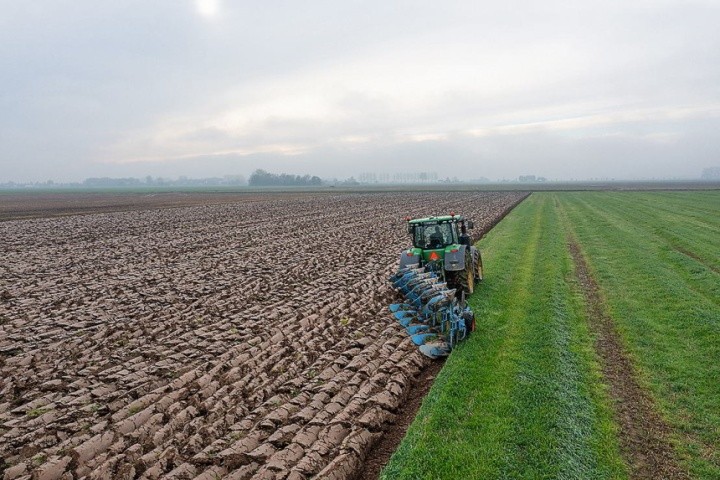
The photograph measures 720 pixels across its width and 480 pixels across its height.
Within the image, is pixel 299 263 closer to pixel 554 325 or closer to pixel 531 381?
pixel 554 325

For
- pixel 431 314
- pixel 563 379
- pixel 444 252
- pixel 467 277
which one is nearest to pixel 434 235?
pixel 444 252

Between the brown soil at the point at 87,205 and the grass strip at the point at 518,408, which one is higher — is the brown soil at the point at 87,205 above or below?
above

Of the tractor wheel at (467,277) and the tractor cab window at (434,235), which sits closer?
the tractor wheel at (467,277)

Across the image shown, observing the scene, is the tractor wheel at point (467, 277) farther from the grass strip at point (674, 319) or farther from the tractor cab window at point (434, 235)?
the grass strip at point (674, 319)

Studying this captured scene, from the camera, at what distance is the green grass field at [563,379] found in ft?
18.1

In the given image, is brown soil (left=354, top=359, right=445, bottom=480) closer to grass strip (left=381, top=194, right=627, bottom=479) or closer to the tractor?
grass strip (left=381, top=194, right=627, bottom=479)

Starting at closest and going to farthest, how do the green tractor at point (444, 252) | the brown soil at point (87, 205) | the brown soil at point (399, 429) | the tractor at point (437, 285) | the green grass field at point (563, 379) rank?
the green grass field at point (563, 379) → the brown soil at point (399, 429) → the tractor at point (437, 285) → the green tractor at point (444, 252) → the brown soil at point (87, 205)

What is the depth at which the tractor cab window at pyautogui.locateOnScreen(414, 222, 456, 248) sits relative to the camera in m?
13.1

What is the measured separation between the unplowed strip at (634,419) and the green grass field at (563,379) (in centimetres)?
10

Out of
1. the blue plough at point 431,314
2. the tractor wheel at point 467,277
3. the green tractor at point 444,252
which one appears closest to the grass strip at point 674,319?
the blue plough at point 431,314

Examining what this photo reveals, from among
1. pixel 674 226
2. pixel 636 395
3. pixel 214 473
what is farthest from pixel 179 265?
pixel 674 226

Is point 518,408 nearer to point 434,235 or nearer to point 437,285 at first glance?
point 437,285

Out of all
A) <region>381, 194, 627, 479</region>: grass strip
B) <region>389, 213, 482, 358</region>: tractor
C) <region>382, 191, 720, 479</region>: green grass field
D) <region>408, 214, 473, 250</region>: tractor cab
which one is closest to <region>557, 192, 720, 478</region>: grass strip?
<region>382, 191, 720, 479</region>: green grass field

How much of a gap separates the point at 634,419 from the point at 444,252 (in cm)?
692
